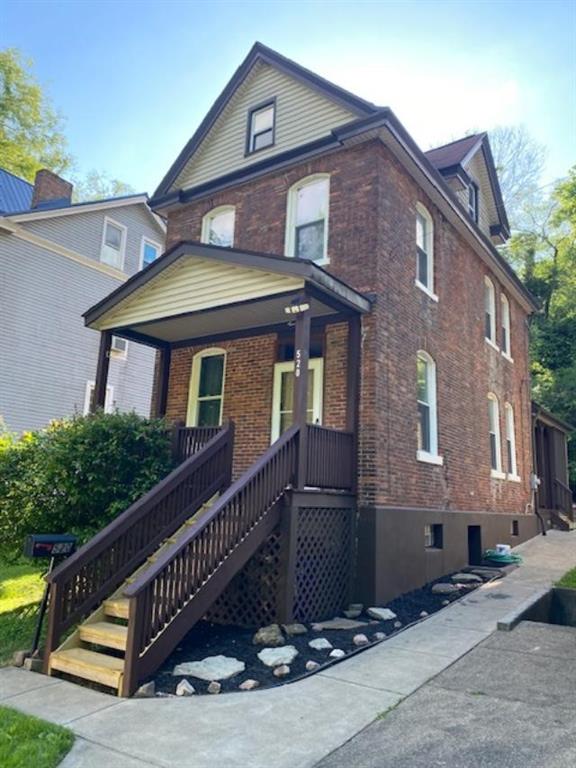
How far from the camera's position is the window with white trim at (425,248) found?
10516 millimetres

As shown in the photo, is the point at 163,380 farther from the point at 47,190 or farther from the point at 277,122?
the point at 47,190

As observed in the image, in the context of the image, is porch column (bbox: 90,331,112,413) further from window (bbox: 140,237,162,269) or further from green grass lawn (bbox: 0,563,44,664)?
window (bbox: 140,237,162,269)

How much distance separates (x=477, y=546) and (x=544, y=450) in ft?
27.4

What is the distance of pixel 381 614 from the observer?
7215mm

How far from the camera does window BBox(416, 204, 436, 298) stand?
1052 centimetres

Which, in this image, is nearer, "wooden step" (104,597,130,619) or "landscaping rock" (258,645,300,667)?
"landscaping rock" (258,645,300,667)

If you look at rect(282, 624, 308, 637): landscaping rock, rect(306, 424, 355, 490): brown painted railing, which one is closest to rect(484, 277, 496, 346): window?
rect(306, 424, 355, 490): brown painted railing

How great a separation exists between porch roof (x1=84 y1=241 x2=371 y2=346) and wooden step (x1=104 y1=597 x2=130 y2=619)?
4157 mm

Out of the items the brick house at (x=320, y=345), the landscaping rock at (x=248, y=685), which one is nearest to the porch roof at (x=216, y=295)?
the brick house at (x=320, y=345)

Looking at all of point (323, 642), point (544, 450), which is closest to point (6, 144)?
point (544, 450)

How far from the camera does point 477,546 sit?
11414 mm

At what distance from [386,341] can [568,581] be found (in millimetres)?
4853

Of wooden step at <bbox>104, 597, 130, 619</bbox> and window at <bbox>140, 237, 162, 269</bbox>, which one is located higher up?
window at <bbox>140, 237, 162, 269</bbox>

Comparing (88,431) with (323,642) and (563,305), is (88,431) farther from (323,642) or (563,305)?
(563,305)
